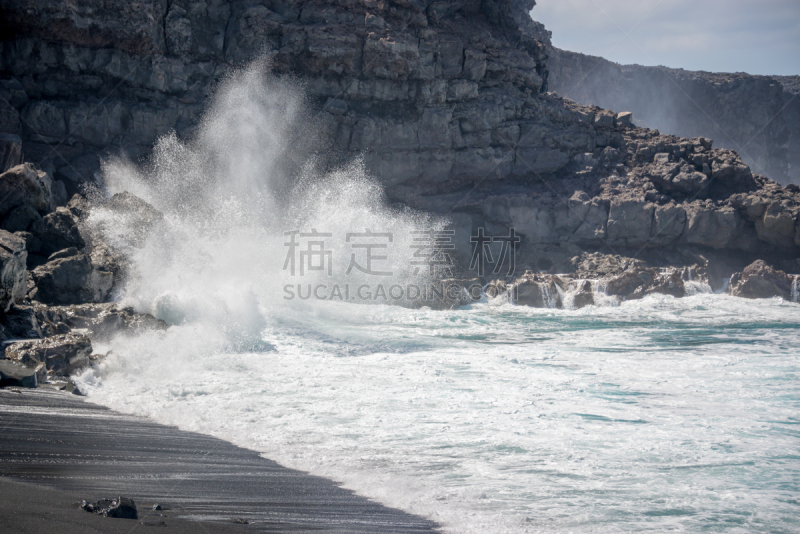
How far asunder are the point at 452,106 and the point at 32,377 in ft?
63.6

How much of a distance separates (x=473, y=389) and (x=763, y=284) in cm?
1601

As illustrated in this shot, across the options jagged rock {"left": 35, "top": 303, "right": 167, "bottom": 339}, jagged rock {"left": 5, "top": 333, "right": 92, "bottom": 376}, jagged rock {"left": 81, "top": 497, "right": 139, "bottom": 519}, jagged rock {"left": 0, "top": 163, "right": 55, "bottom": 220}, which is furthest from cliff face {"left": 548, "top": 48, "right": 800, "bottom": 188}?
jagged rock {"left": 81, "top": 497, "right": 139, "bottom": 519}

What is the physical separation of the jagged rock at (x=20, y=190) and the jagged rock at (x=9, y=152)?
389 cm

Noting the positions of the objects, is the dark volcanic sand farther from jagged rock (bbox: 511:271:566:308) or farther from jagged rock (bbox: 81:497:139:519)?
jagged rock (bbox: 511:271:566:308)

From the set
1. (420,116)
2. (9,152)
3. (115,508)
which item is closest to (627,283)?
(420,116)

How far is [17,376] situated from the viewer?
628 cm

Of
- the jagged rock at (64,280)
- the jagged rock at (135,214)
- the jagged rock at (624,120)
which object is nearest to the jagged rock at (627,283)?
the jagged rock at (624,120)

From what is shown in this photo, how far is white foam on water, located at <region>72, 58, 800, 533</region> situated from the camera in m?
4.71

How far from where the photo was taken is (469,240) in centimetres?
2209

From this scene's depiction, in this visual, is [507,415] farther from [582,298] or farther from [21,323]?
[582,298]

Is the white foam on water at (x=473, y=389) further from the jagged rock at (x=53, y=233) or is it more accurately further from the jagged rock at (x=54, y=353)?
the jagged rock at (x=53, y=233)

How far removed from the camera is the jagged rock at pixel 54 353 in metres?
7.09

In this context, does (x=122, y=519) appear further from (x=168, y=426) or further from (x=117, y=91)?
(x=117, y=91)

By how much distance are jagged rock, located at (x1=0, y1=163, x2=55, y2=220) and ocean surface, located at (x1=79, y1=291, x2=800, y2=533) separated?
4372 millimetres
